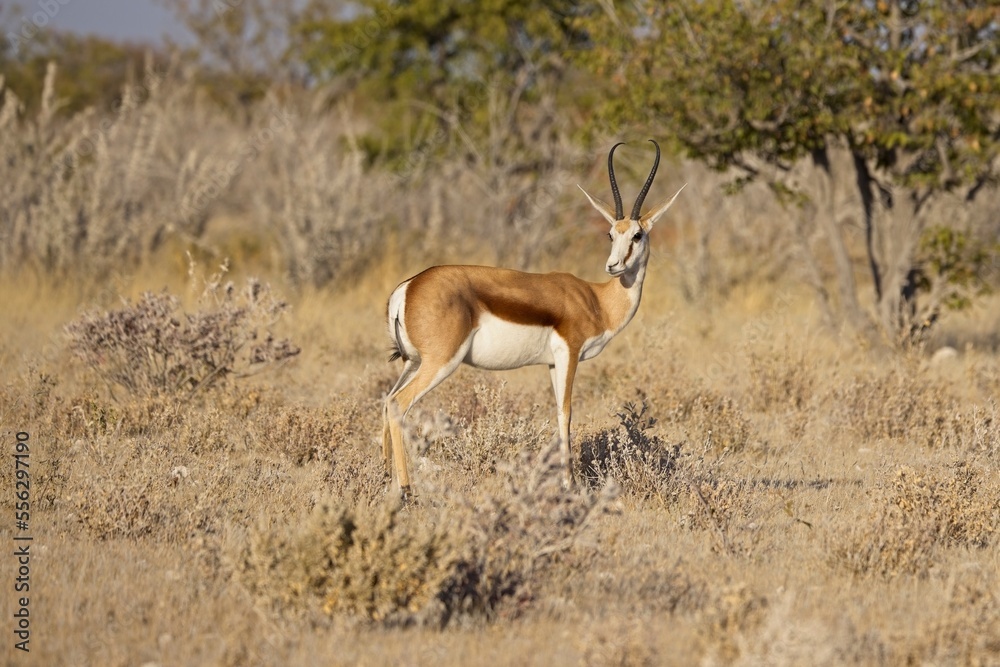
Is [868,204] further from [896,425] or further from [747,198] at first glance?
[747,198]

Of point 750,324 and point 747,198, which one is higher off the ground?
point 747,198

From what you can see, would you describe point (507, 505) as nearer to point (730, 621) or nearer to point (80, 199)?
point (730, 621)

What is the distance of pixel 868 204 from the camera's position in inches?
435

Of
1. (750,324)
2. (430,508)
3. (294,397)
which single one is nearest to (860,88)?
(750,324)

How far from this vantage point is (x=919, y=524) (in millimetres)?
5484

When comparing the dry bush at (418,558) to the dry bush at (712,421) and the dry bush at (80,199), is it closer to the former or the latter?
the dry bush at (712,421)

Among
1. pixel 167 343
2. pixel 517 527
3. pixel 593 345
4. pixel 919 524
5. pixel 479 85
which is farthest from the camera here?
pixel 479 85

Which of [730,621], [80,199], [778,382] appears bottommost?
[730,621]

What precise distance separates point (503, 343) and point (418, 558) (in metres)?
2.08

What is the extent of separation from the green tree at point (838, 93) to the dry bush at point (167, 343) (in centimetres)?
431

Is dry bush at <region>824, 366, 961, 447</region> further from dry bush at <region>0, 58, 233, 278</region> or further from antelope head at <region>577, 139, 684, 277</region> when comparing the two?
dry bush at <region>0, 58, 233, 278</region>

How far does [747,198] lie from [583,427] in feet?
34.2

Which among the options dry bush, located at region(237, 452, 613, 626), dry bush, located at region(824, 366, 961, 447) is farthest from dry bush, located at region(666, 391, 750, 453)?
dry bush, located at region(237, 452, 613, 626)

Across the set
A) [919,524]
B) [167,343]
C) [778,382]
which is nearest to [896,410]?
[778,382]
